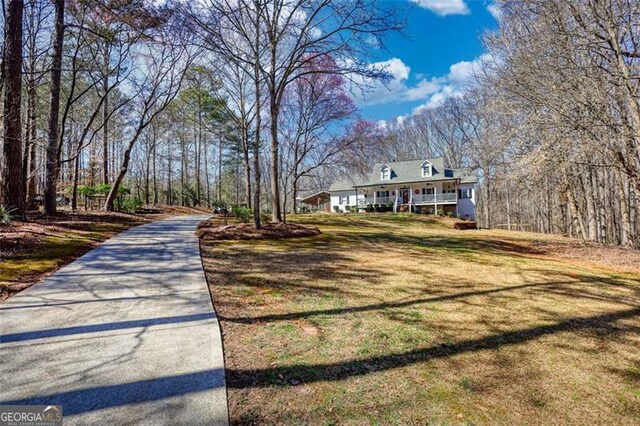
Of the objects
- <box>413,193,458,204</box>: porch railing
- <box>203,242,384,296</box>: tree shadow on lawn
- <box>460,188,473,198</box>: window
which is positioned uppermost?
<box>460,188,473,198</box>: window

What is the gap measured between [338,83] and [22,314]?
1795cm

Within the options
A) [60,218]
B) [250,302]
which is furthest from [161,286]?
[60,218]

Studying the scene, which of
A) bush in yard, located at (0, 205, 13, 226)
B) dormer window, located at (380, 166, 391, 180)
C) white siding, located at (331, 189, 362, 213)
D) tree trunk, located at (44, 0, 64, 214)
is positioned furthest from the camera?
white siding, located at (331, 189, 362, 213)

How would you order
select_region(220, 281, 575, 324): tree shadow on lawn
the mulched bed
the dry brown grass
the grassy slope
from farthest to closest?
the mulched bed
the dry brown grass
select_region(220, 281, 575, 324): tree shadow on lawn
the grassy slope

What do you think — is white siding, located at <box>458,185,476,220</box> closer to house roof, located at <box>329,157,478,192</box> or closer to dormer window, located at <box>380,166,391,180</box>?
house roof, located at <box>329,157,478,192</box>

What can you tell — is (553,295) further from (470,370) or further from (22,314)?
(22,314)

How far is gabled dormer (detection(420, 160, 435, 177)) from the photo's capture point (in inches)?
1160

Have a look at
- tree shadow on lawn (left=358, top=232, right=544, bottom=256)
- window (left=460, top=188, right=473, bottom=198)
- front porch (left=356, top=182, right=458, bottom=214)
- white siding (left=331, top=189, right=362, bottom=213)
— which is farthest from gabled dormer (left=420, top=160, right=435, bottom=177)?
tree shadow on lawn (left=358, top=232, right=544, bottom=256)

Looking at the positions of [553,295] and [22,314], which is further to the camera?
[553,295]

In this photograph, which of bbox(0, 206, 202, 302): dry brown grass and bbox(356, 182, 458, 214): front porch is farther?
bbox(356, 182, 458, 214): front porch

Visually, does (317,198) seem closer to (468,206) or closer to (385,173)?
(385,173)

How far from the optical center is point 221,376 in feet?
8.10

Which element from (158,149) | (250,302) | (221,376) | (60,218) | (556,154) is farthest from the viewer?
(158,149)

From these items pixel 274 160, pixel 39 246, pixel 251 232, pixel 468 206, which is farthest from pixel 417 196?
pixel 39 246
